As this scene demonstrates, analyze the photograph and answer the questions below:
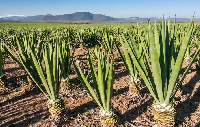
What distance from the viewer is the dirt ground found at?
2670 millimetres

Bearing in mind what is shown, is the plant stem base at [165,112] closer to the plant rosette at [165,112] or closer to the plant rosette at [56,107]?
the plant rosette at [165,112]

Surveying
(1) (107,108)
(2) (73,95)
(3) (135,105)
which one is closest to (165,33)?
(1) (107,108)

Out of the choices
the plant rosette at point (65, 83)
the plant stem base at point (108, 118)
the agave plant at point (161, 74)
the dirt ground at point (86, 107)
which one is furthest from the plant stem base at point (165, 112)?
the plant rosette at point (65, 83)

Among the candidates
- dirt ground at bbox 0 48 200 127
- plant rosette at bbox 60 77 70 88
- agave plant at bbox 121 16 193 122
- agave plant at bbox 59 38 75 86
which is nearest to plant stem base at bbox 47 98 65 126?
dirt ground at bbox 0 48 200 127

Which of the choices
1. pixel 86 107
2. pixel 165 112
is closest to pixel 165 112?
pixel 165 112

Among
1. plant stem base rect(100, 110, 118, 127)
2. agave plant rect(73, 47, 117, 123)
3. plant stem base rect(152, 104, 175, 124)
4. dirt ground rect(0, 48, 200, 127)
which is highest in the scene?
agave plant rect(73, 47, 117, 123)

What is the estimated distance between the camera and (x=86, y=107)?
3.15 meters

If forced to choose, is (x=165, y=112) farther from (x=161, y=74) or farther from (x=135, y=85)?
(x=135, y=85)

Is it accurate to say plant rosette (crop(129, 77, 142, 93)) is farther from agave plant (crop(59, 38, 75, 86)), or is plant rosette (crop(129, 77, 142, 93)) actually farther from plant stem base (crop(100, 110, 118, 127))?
agave plant (crop(59, 38, 75, 86))

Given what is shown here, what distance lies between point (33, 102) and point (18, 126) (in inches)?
29.1

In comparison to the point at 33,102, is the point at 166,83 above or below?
above

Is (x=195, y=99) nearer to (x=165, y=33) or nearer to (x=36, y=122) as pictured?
(x=165, y=33)

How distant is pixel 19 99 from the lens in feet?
11.6

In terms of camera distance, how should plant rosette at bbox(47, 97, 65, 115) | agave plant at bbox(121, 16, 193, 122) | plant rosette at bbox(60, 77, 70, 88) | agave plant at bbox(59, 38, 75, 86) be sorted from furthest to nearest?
plant rosette at bbox(60, 77, 70, 88) < agave plant at bbox(59, 38, 75, 86) < plant rosette at bbox(47, 97, 65, 115) < agave plant at bbox(121, 16, 193, 122)
